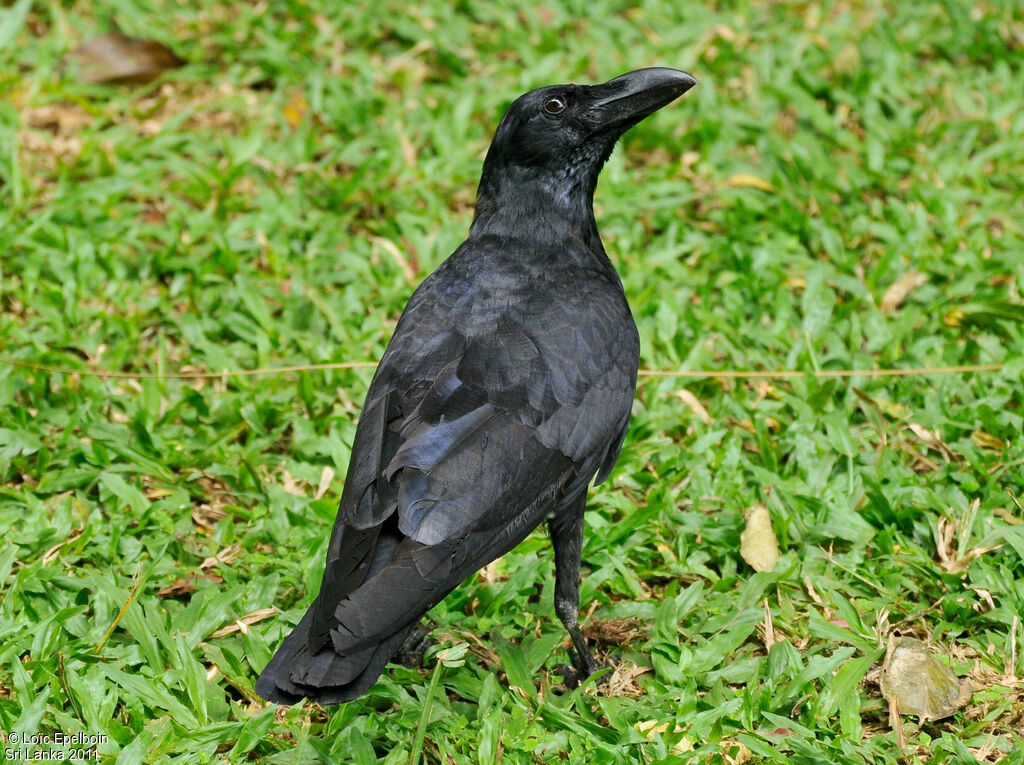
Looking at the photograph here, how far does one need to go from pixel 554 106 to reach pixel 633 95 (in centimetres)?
27

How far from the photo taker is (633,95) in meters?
3.90

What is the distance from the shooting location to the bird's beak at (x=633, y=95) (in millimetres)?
3879

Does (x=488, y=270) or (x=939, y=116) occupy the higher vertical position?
(x=488, y=270)

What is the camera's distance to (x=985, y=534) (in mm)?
4082

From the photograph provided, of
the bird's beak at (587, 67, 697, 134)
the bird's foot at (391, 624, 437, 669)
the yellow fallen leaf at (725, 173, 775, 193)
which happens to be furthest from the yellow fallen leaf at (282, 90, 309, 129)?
the bird's foot at (391, 624, 437, 669)

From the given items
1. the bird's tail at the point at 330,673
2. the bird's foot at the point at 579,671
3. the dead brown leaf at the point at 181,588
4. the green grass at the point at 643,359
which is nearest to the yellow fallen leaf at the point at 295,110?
the green grass at the point at 643,359

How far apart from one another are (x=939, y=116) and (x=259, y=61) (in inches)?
155

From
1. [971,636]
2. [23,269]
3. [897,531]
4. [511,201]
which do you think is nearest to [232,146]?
[23,269]

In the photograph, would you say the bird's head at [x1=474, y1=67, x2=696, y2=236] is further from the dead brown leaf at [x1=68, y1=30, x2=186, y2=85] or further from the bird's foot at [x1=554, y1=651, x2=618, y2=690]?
the dead brown leaf at [x1=68, y1=30, x2=186, y2=85]

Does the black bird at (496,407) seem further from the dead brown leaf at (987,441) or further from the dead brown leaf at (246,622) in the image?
the dead brown leaf at (987,441)

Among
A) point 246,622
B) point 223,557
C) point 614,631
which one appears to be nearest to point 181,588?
point 223,557

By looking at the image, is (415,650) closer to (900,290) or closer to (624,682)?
(624,682)

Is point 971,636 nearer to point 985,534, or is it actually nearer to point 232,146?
point 985,534

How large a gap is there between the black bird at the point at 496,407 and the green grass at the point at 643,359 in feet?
1.69
